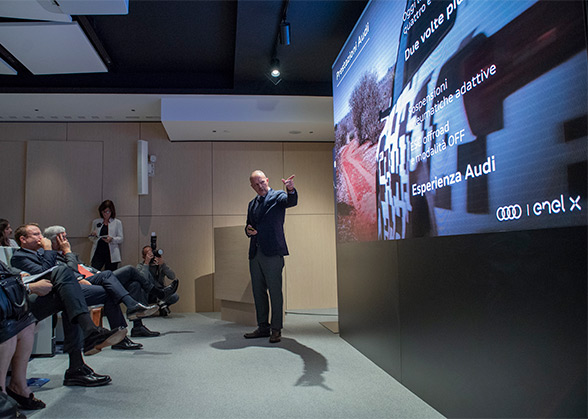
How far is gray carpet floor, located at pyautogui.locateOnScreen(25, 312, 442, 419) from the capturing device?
2176 millimetres

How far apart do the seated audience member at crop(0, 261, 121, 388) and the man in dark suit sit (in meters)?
1.61

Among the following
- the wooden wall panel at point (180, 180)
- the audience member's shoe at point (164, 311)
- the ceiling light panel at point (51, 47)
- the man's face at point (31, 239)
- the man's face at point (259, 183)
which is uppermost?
the ceiling light panel at point (51, 47)

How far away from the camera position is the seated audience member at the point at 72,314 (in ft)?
8.35

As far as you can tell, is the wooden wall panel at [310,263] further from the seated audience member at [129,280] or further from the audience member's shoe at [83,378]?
the audience member's shoe at [83,378]

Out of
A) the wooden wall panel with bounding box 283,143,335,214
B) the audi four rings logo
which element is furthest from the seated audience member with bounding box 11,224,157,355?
the wooden wall panel with bounding box 283,143,335,214

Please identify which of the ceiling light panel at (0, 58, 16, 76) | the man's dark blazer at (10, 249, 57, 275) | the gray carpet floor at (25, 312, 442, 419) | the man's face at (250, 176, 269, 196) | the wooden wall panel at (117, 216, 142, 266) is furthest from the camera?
the wooden wall panel at (117, 216, 142, 266)

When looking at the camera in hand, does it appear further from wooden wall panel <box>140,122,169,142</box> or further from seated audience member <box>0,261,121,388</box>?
seated audience member <box>0,261,121,388</box>

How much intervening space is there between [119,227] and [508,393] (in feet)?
19.0

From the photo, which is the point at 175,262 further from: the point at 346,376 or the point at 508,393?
the point at 508,393

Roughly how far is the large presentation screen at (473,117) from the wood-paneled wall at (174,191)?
3750 mm

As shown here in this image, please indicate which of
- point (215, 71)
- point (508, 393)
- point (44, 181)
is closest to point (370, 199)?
point (508, 393)

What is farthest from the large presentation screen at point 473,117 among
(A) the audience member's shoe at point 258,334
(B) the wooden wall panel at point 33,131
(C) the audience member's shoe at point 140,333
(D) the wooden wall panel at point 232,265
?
(B) the wooden wall panel at point 33,131

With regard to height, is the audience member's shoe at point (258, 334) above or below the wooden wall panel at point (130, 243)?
below

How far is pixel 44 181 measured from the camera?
6.50m
